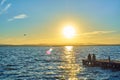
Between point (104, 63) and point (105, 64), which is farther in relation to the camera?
point (104, 63)

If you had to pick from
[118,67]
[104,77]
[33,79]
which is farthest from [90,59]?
[33,79]

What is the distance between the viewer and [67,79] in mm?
46469

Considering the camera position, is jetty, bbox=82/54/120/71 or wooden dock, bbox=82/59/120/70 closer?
wooden dock, bbox=82/59/120/70

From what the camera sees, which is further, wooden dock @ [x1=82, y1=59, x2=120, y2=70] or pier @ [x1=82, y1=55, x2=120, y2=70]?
pier @ [x1=82, y1=55, x2=120, y2=70]

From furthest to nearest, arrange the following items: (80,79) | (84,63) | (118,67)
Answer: (84,63) → (118,67) → (80,79)

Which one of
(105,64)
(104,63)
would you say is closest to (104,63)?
(104,63)

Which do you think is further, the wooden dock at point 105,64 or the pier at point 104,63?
the pier at point 104,63

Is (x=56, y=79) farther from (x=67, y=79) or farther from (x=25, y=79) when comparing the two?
(x=25, y=79)

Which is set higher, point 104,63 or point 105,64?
point 104,63

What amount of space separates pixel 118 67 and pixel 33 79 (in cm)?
2185

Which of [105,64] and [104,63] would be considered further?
[104,63]

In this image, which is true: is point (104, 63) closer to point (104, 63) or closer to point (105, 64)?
point (104, 63)

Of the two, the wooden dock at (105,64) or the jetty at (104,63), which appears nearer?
the wooden dock at (105,64)

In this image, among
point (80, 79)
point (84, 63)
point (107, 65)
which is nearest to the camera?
point (80, 79)
